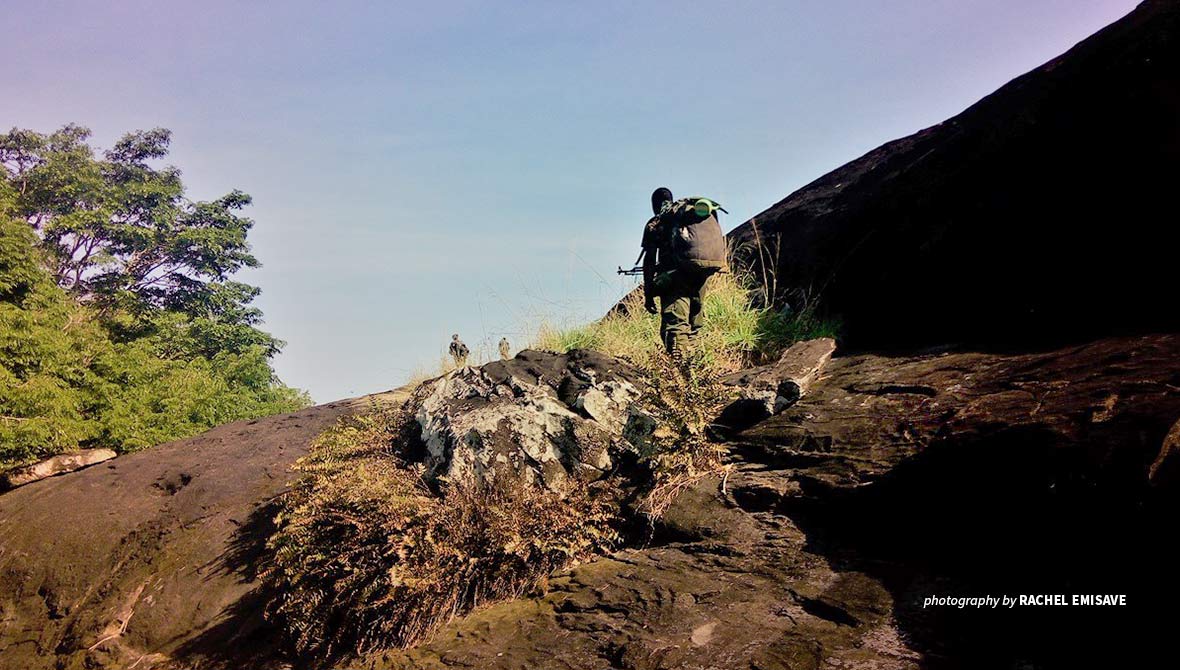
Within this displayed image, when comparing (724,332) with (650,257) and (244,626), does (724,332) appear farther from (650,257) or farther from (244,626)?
(244,626)

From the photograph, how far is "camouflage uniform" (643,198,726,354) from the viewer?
232 inches

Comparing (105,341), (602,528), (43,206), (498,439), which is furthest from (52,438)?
(43,206)

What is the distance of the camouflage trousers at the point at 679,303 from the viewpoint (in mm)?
6086

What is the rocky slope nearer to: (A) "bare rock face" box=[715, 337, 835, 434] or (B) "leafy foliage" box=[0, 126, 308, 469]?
(A) "bare rock face" box=[715, 337, 835, 434]

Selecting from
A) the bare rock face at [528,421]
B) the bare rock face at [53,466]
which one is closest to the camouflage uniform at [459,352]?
the bare rock face at [528,421]

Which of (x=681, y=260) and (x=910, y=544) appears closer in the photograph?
(x=910, y=544)

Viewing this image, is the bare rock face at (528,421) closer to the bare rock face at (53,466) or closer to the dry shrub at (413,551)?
the dry shrub at (413,551)

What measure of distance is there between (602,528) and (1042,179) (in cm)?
501

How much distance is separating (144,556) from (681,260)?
6.66 m

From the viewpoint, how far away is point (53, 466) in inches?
374

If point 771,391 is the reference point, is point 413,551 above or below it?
below

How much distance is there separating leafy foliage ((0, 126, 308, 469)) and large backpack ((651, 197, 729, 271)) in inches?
404

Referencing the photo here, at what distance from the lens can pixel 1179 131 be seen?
170 inches

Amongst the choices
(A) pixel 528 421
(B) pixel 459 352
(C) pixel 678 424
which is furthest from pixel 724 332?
(B) pixel 459 352
